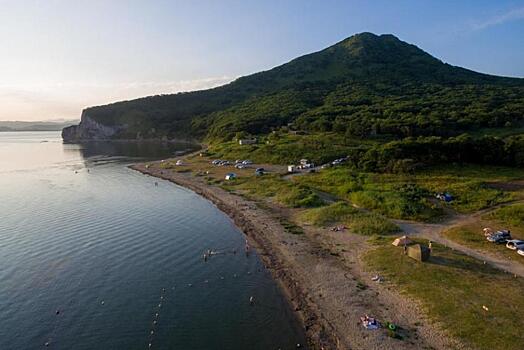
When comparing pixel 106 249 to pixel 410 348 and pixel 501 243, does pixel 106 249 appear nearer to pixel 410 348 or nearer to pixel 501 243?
pixel 410 348

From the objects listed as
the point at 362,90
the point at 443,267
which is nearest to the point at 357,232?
the point at 443,267

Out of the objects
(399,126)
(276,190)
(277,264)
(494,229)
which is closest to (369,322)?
(277,264)

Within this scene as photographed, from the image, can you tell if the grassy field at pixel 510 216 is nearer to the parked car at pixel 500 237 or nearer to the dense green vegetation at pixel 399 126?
the parked car at pixel 500 237

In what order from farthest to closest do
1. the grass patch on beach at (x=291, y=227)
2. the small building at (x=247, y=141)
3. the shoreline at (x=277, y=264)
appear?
the small building at (x=247, y=141) < the grass patch on beach at (x=291, y=227) < the shoreline at (x=277, y=264)

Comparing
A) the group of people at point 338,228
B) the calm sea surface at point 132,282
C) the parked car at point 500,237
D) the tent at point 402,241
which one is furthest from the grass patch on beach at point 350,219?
the calm sea surface at point 132,282

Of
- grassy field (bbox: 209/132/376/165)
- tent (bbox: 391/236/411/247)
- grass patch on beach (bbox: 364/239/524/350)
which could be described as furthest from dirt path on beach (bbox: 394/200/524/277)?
grassy field (bbox: 209/132/376/165)

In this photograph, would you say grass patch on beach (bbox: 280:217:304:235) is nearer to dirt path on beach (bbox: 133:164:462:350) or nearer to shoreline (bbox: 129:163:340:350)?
dirt path on beach (bbox: 133:164:462:350)

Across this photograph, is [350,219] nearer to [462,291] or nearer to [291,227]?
[291,227]
